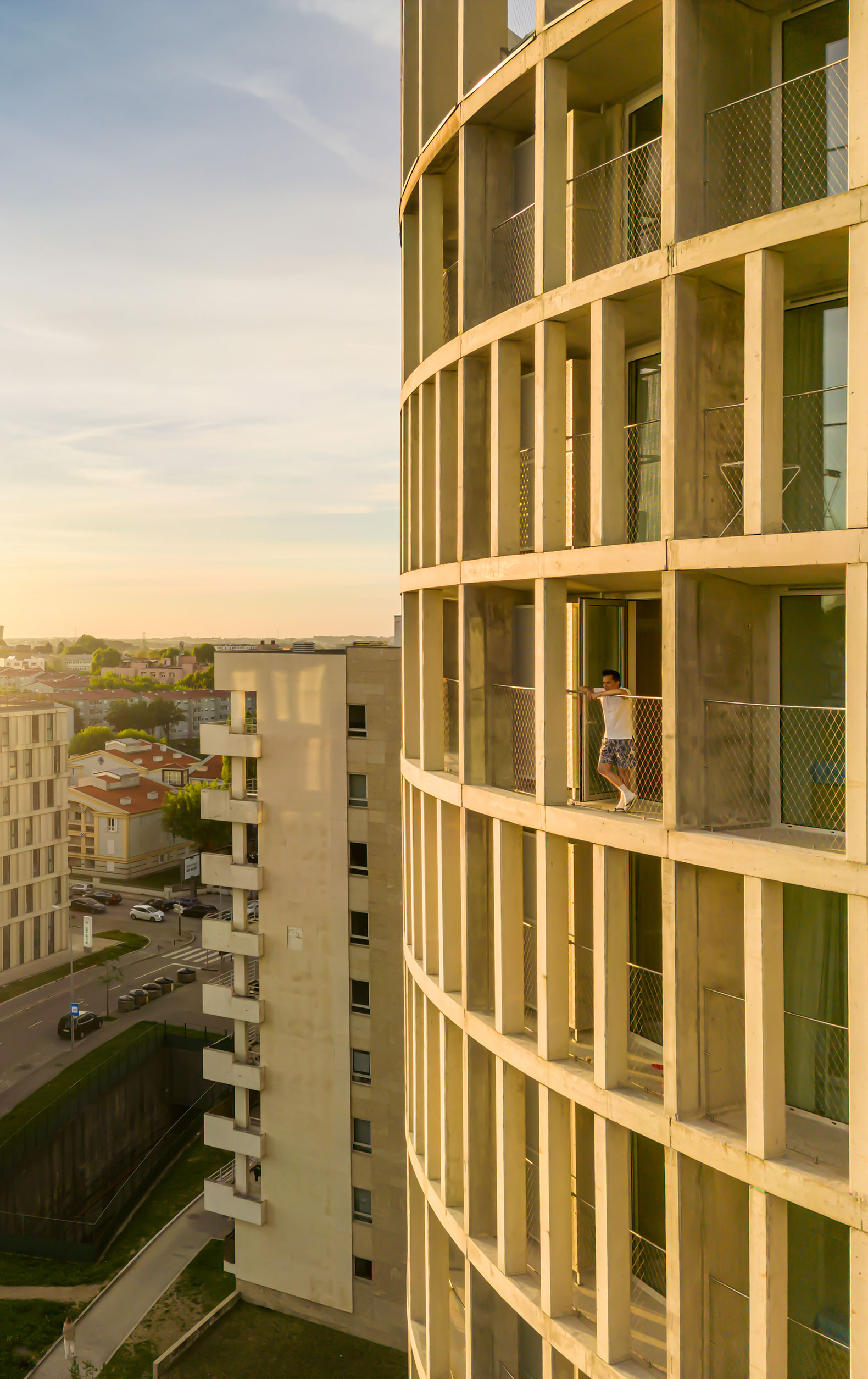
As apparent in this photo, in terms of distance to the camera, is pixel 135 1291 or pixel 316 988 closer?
pixel 316 988

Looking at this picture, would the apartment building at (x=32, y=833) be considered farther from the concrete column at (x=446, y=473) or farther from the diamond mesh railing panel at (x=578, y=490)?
the diamond mesh railing panel at (x=578, y=490)

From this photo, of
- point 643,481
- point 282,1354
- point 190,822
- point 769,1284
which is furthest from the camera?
point 190,822

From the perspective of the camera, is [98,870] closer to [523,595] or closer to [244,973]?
[244,973]

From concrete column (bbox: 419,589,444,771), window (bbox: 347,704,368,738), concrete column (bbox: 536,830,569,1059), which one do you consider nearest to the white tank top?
concrete column (bbox: 536,830,569,1059)

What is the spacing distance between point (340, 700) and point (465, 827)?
14331 mm

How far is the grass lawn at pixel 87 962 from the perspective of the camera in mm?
62062

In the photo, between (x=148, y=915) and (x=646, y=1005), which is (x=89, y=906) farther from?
(x=646, y=1005)

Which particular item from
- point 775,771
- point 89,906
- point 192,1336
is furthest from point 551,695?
point 89,906

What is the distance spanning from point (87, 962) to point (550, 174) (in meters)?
66.3

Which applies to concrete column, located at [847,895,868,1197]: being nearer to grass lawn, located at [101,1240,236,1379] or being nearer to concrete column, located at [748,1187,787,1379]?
concrete column, located at [748,1187,787,1379]

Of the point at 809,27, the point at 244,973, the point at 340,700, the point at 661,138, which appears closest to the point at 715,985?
the point at 661,138

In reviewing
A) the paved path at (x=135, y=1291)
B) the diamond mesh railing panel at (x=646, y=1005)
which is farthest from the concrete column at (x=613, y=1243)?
the paved path at (x=135, y=1291)

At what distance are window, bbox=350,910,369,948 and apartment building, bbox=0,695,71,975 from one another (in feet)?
148

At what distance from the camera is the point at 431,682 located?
1614cm
